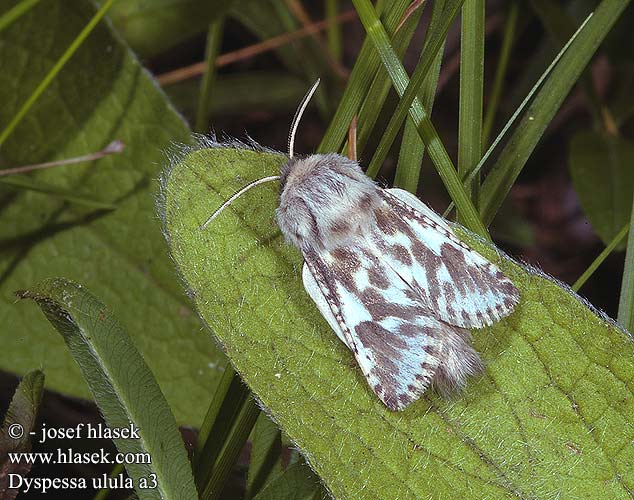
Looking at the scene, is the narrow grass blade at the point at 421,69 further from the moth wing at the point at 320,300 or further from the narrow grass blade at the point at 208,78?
the narrow grass blade at the point at 208,78

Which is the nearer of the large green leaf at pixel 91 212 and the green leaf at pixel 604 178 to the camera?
A: the large green leaf at pixel 91 212

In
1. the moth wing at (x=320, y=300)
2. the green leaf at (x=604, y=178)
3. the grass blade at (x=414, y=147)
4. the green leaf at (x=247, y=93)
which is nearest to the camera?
the moth wing at (x=320, y=300)

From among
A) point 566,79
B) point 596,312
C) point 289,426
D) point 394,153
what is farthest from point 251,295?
point 394,153

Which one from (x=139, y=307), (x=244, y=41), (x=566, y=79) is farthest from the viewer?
(x=244, y=41)

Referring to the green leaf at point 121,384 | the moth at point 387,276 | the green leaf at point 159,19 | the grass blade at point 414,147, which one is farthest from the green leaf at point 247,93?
the green leaf at point 121,384

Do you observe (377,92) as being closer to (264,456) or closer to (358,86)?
(358,86)

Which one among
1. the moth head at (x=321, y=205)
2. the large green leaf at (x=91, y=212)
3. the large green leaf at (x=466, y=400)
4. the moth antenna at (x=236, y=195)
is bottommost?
the large green leaf at (x=466, y=400)

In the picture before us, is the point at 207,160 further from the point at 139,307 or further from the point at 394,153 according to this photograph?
the point at 394,153
